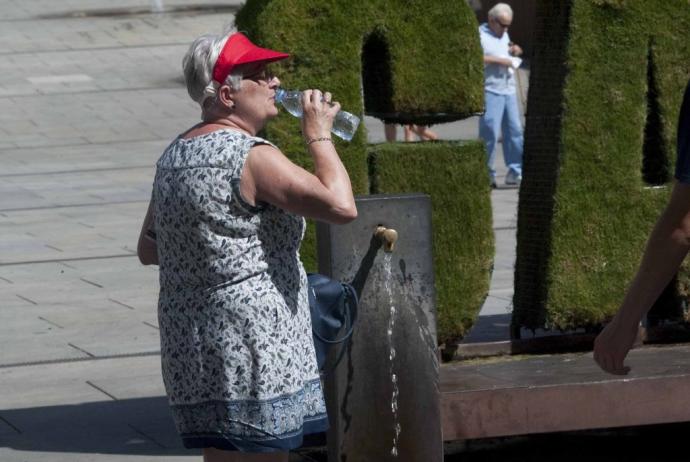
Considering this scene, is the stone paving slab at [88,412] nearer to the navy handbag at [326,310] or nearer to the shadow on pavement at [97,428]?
the shadow on pavement at [97,428]

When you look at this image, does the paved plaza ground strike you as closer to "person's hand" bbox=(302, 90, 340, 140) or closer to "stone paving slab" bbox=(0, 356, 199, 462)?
"stone paving slab" bbox=(0, 356, 199, 462)

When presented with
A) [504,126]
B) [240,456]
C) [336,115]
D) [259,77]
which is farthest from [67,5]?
[240,456]

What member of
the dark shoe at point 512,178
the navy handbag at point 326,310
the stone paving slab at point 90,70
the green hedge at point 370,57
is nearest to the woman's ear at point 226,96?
the navy handbag at point 326,310

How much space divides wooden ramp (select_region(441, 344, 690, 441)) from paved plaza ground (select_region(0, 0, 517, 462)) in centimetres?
113

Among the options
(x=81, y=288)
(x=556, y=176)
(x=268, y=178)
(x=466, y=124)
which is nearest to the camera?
(x=268, y=178)

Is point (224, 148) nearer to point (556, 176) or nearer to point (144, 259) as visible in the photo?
point (144, 259)

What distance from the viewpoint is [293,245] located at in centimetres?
372

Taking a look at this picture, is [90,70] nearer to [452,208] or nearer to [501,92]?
[501,92]

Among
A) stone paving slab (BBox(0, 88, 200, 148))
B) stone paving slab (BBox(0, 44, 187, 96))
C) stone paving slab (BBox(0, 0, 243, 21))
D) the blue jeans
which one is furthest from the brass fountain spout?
stone paving slab (BBox(0, 0, 243, 21))

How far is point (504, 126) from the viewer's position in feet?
44.4

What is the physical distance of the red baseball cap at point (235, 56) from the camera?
3672 mm

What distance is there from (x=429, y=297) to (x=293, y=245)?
133cm

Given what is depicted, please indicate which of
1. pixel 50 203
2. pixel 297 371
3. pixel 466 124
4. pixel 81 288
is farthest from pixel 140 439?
pixel 466 124

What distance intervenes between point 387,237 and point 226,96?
1214 millimetres
